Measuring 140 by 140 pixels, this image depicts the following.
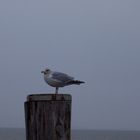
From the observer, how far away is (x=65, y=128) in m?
6.06

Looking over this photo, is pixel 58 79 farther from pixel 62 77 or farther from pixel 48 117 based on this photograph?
pixel 48 117

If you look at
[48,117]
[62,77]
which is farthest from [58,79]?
[48,117]

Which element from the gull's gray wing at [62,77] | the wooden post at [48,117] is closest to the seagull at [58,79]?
the gull's gray wing at [62,77]

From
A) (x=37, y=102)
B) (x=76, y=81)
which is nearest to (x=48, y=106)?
(x=37, y=102)

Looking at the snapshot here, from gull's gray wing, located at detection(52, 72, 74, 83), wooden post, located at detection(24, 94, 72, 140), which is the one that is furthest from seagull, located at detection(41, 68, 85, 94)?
wooden post, located at detection(24, 94, 72, 140)

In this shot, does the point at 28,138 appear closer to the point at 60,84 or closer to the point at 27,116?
the point at 27,116

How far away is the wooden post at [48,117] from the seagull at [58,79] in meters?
1.79

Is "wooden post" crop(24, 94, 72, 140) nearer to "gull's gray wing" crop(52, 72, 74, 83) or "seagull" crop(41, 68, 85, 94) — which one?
"seagull" crop(41, 68, 85, 94)

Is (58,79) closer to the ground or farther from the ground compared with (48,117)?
farther from the ground

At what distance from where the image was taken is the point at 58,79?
8258 millimetres

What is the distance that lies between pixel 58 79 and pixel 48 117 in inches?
90.2

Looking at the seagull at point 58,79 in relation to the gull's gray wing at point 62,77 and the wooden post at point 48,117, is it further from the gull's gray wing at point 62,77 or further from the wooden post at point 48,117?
the wooden post at point 48,117

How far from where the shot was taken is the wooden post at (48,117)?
19.6 ft

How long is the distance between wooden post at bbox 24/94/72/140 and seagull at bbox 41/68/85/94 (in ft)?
5.87
